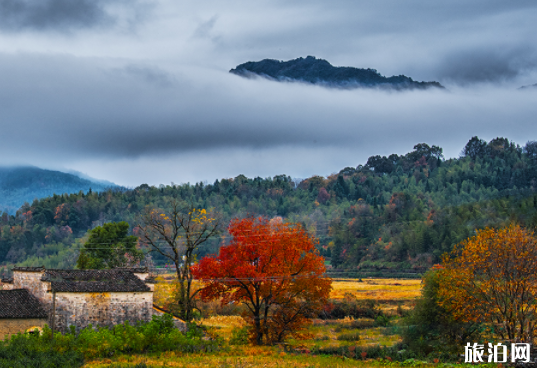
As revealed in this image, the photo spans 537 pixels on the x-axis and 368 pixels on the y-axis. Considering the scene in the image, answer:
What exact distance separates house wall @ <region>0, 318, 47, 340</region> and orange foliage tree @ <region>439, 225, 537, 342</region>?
2789 cm

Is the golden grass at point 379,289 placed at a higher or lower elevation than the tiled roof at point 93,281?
lower

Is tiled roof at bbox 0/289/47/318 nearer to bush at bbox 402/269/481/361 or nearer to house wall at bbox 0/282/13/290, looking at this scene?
house wall at bbox 0/282/13/290

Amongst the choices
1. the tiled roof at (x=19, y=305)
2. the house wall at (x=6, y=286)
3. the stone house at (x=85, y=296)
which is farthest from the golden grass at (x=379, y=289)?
the tiled roof at (x=19, y=305)

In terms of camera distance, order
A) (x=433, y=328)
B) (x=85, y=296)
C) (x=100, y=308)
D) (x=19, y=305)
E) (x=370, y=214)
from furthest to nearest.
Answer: (x=370, y=214) < (x=100, y=308) < (x=85, y=296) < (x=19, y=305) < (x=433, y=328)

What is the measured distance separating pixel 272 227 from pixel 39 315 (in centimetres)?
1834

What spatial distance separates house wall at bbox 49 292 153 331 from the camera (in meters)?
46.4

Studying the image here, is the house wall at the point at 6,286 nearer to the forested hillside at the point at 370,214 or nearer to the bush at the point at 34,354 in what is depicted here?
the bush at the point at 34,354

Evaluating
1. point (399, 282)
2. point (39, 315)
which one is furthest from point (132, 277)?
point (399, 282)

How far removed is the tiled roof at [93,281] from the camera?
1845 inches

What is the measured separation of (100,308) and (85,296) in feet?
4.58

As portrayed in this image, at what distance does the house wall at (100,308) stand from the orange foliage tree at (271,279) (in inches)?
184

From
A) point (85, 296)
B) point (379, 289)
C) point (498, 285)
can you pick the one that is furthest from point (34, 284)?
point (379, 289)

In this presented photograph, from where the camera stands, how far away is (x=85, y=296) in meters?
47.1

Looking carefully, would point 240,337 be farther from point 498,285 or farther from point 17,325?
point 498,285
